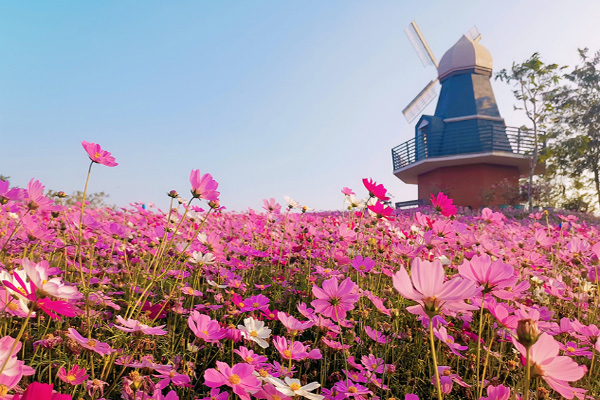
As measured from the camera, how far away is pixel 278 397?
38.6 inches

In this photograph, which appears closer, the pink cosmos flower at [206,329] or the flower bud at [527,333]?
the flower bud at [527,333]

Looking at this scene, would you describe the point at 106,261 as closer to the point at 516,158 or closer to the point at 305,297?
the point at 305,297

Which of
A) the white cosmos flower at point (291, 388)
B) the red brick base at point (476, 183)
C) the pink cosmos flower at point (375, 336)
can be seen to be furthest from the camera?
the red brick base at point (476, 183)

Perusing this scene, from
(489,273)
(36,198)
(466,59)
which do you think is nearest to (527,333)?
(489,273)

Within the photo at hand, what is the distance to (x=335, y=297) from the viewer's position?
1.23m

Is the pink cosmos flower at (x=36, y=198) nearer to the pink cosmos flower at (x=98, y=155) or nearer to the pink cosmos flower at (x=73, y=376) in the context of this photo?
the pink cosmos flower at (x=98, y=155)

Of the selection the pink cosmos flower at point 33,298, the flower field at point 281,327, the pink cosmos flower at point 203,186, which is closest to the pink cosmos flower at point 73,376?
the flower field at point 281,327

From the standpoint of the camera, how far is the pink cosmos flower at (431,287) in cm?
74

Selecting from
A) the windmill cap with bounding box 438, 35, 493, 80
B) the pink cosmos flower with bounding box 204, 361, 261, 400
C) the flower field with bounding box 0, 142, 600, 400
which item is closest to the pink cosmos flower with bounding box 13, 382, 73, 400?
the flower field with bounding box 0, 142, 600, 400

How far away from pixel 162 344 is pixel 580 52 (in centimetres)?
2532

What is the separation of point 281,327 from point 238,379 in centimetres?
98

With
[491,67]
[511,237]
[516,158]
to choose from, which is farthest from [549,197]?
[511,237]

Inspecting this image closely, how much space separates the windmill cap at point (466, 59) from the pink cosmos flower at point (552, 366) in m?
22.6

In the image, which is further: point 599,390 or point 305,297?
point 305,297
